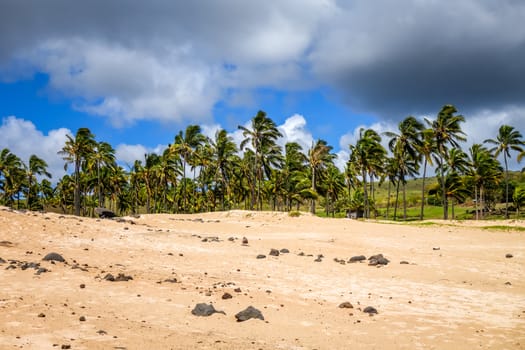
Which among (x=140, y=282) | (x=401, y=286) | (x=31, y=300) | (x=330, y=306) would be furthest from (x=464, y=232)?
(x=31, y=300)

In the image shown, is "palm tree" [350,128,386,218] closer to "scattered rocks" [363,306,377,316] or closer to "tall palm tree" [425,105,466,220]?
"tall palm tree" [425,105,466,220]

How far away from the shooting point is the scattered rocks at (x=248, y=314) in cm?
967

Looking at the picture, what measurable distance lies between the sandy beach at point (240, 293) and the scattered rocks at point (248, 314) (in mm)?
191

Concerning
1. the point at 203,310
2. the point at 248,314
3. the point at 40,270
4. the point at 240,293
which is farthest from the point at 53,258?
the point at 248,314

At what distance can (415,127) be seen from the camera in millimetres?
61125

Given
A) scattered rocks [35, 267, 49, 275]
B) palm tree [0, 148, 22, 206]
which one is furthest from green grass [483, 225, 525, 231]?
palm tree [0, 148, 22, 206]

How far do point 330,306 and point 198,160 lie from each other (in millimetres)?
59791

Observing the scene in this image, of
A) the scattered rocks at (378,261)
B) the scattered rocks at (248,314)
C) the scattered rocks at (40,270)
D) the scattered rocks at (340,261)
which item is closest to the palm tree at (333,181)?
the scattered rocks at (340,261)

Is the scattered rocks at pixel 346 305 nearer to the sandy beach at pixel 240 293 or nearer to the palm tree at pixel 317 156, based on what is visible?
the sandy beach at pixel 240 293

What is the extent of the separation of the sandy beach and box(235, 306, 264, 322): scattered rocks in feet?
0.63

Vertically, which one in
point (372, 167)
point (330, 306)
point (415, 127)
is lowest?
point (330, 306)

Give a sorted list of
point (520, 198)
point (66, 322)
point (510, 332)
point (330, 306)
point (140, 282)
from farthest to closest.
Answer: point (520, 198), point (140, 282), point (330, 306), point (510, 332), point (66, 322)

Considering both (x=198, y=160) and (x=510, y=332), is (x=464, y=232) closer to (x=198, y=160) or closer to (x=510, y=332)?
(x=510, y=332)

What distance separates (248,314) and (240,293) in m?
2.38
